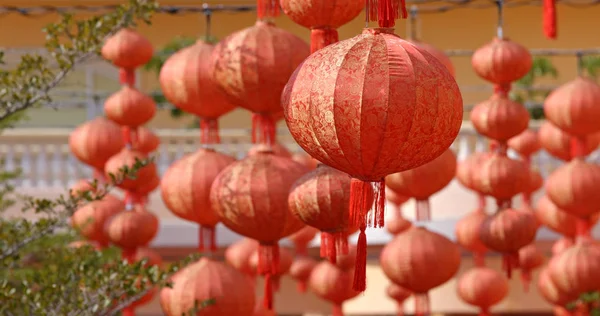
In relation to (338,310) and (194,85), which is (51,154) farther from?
(194,85)

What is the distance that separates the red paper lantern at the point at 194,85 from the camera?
3.96 m

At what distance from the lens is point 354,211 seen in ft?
8.17

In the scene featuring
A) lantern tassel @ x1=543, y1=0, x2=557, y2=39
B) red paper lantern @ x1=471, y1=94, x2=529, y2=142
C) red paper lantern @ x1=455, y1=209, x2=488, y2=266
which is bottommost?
red paper lantern @ x1=455, y1=209, x2=488, y2=266

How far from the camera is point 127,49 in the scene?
4.63 m

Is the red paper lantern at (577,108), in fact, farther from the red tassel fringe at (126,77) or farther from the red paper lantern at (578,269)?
the red tassel fringe at (126,77)

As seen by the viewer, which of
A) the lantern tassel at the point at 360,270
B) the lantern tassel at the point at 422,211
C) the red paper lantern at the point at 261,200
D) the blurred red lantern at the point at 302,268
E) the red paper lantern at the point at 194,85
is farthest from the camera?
the blurred red lantern at the point at 302,268

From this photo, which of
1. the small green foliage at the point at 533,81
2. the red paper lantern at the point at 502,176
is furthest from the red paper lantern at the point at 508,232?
the small green foliage at the point at 533,81

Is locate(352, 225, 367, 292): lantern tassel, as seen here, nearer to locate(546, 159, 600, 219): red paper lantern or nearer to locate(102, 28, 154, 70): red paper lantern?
locate(102, 28, 154, 70): red paper lantern

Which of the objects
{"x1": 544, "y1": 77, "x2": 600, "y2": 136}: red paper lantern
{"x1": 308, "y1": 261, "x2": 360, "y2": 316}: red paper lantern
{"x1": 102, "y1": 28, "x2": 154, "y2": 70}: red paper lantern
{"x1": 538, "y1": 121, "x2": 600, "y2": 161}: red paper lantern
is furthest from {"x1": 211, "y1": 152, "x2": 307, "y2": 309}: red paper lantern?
{"x1": 538, "y1": 121, "x2": 600, "y2": 161}: red paper lantern

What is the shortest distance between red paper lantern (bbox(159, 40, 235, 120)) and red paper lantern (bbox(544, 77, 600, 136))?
1.57 m

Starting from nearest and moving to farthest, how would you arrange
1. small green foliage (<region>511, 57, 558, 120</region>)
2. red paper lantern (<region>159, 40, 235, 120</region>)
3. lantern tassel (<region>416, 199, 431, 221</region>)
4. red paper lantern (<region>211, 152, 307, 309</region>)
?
red paper lantern (<region>211, 152, 307, 309</region>) → red paper lantern (<region>159, 40, 235, 120</region>) → lantern tassel (<region>416, 199, 431, 221</region>) → small green foliage (<region>511, 57, 558, 120</region>)

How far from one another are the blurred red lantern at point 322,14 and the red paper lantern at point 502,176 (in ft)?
5.26

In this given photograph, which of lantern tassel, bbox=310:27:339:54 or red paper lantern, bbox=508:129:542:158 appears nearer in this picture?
lantern tassel, bbox=310:27:339:54

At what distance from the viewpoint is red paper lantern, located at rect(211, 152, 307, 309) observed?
3361mm
